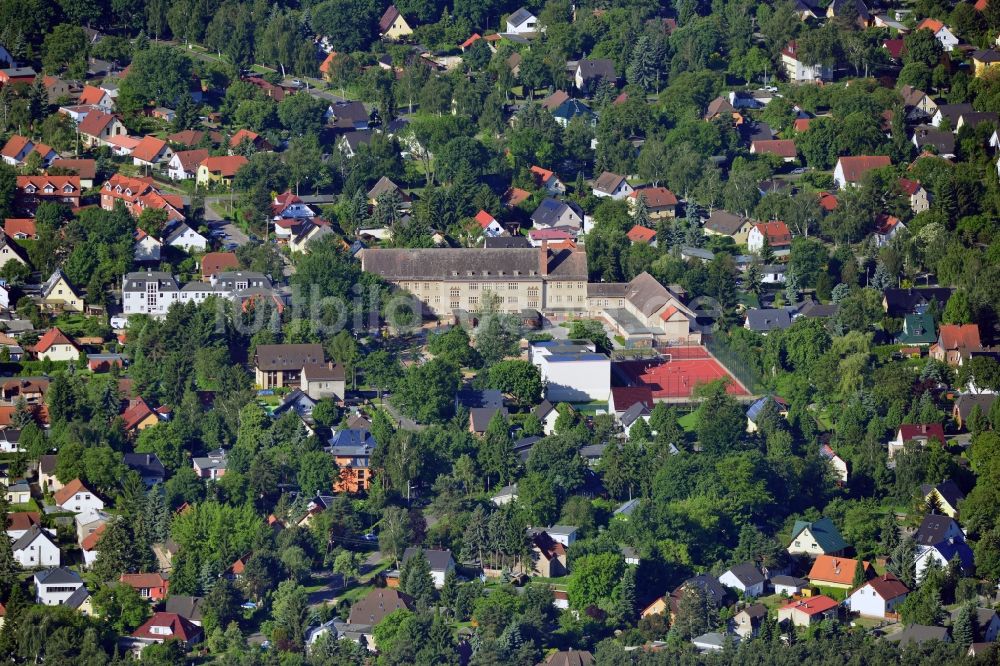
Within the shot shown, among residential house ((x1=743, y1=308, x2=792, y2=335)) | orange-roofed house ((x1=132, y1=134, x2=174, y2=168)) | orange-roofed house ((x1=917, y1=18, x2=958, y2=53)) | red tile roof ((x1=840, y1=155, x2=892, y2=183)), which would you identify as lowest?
residential house ((x1=743, y1=308, x2=792, y2=335))

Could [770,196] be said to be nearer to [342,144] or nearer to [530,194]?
[530,194]

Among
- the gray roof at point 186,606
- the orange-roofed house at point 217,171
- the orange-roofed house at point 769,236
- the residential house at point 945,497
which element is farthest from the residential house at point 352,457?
the orange-roofed house at point 217,171

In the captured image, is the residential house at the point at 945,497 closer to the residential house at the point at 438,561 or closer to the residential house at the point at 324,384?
the residential house at the point at 438,561

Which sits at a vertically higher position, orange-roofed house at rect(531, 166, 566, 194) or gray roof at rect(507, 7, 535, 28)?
gray roof at rect(507, 7, 535, 28)

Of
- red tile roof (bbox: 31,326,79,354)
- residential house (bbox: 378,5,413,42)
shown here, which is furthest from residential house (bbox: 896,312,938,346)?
residential house (bbox: 378,5,413,42)

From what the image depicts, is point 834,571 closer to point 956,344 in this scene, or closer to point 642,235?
point 956,344

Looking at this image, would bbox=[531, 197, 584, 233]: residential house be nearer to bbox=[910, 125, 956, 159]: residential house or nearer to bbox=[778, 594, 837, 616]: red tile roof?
bbox=[910, 125, 956, 159]: residential house
